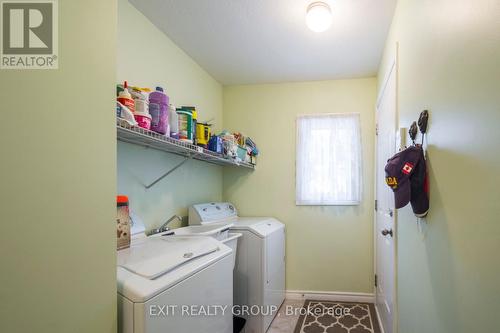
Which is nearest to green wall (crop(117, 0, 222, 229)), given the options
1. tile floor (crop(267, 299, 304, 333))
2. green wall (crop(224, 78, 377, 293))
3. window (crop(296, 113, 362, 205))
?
green wall (crop(224, 78, 377, 293))

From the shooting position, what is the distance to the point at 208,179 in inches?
121

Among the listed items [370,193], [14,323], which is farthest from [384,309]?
[14,323]

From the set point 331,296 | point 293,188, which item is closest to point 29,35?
point 293,188

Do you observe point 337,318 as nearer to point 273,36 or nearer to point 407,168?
point 407,168

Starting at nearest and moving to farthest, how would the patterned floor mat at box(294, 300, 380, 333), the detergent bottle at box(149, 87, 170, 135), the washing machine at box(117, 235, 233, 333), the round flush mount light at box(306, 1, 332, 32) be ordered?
the washing machine at box(117, 235, 233, 333) → the detergent bottle at box(149, 87, 170, 135) → the round flush mount light at box(306, 1, 332, 32) → the patterned floor mat at box(294, 300, 380, 333)

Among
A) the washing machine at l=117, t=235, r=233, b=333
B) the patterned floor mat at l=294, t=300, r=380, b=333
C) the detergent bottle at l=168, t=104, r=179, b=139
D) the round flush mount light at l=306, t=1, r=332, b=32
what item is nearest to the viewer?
the washing machine at l=117, t=235, r=233, b=333

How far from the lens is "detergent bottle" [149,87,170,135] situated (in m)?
1.59

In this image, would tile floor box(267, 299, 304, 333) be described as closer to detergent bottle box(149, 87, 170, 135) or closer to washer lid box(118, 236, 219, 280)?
washer lid box(118, 236, 219, 280)

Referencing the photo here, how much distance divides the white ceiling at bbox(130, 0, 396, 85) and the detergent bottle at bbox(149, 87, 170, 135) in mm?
732

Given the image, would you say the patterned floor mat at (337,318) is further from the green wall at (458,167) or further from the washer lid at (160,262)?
the washer lid at (160,262)

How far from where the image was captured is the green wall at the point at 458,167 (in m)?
0.65

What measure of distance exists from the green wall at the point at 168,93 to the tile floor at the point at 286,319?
1.33 meters

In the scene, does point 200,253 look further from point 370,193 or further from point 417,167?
point 370,193

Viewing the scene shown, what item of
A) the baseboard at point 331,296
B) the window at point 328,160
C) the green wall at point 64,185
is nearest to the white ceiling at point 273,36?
the window at point 328,160
